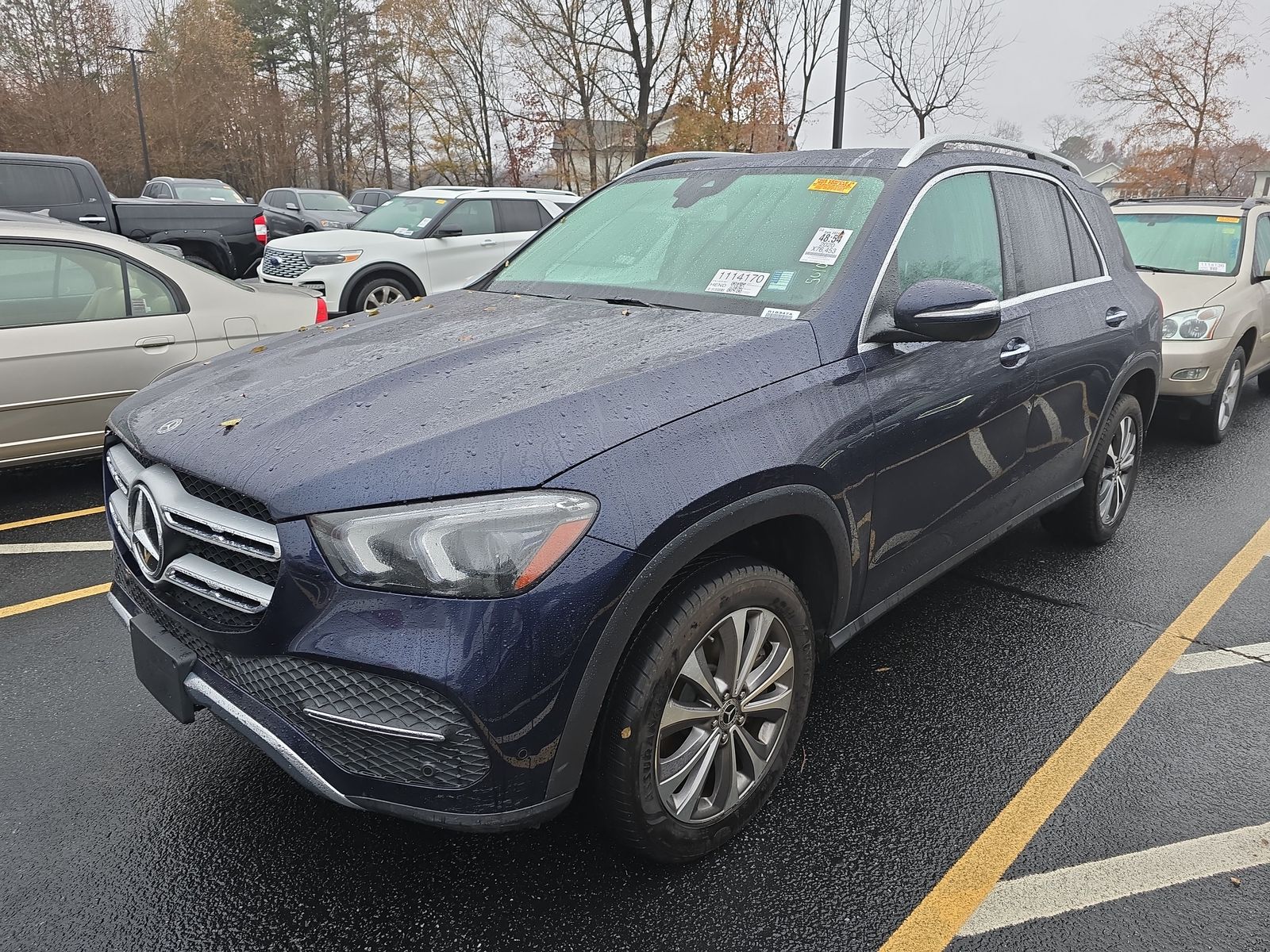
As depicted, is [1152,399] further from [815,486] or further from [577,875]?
[577,875]

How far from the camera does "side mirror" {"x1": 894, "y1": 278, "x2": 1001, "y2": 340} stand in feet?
8.17

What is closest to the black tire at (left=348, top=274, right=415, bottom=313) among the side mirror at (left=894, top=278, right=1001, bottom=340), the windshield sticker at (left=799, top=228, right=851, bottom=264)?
the windshield sticker at (left=799, top=228, right=851, bottom=264)

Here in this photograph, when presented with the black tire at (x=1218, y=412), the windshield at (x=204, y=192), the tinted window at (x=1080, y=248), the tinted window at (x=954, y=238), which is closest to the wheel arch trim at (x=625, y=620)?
the tinted window at (x=954, y=238)

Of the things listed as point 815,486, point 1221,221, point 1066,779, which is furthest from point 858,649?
point 1221,221

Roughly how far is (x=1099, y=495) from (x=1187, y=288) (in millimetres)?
3686

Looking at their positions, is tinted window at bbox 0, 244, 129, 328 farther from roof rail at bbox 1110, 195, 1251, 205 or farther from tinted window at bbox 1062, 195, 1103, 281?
roof rail at bbox 1110, 195, 1251, 205

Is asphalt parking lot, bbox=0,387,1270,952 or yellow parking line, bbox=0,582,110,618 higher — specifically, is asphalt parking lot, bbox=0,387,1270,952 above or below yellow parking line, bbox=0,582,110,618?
below

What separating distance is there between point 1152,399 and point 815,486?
316 cm

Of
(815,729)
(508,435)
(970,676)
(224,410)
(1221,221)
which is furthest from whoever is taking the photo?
(1221,221)

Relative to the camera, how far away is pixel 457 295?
3.37 metres

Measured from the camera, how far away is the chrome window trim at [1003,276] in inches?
101

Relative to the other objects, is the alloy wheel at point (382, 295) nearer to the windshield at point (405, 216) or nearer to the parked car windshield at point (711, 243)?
the windshield at point (405, 216)

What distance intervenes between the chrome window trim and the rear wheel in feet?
24.6

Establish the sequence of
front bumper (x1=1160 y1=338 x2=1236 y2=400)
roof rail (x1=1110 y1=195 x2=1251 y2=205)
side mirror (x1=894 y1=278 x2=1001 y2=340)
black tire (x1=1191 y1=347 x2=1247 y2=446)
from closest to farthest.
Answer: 1. side mirror (x1=894 y1=278 x2=1001 y2=340)
2. front bumper (x1=1160 y1=338 x2=1236 y2=400)
3. black tire (x1=1191 y1=347 x2=1247 y2=446)
4. roof rail (x1=1110 y1=195 x2=1251 y2=205)
